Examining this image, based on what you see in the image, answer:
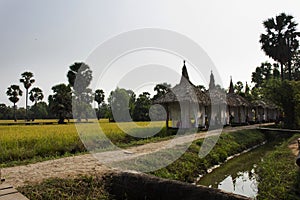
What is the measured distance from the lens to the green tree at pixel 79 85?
37.4 metres

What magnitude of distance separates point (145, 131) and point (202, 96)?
237 inches

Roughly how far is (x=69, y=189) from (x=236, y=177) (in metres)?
6.55

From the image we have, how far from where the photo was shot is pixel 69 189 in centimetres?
582

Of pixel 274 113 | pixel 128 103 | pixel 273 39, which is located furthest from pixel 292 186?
pixel 274 113

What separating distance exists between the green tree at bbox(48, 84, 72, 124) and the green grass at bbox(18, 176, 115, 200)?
31.5 meters

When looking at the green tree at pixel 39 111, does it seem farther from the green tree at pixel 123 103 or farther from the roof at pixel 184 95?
the roof at pixel 184 95

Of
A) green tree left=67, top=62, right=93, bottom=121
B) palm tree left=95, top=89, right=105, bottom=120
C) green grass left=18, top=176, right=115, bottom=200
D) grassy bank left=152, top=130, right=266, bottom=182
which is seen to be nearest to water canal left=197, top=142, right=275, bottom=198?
grassy bank left=152, top=130, right=266, bottom=182

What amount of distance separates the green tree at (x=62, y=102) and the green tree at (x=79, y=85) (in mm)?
1219

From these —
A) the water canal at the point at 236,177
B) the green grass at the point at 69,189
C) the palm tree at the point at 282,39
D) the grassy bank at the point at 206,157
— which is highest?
the palm tree at the point at 282,39

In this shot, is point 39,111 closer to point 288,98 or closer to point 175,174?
point 288,98

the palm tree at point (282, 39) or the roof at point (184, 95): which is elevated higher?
the palm tree at point (282, 39)

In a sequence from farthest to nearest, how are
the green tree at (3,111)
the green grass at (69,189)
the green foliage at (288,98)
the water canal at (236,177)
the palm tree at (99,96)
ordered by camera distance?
the green tree at (3,111)
the palm tree at (99,96)
the green foliage at (288,98)
the water canal at (236,177)
the green grass at (69,189)

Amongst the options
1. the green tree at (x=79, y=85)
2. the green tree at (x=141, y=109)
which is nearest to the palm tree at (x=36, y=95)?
the green tree at (x=79, y=85)

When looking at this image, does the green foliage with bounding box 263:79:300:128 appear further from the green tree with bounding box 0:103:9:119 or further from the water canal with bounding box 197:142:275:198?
the green tree with bounding box 0:103:9:119
